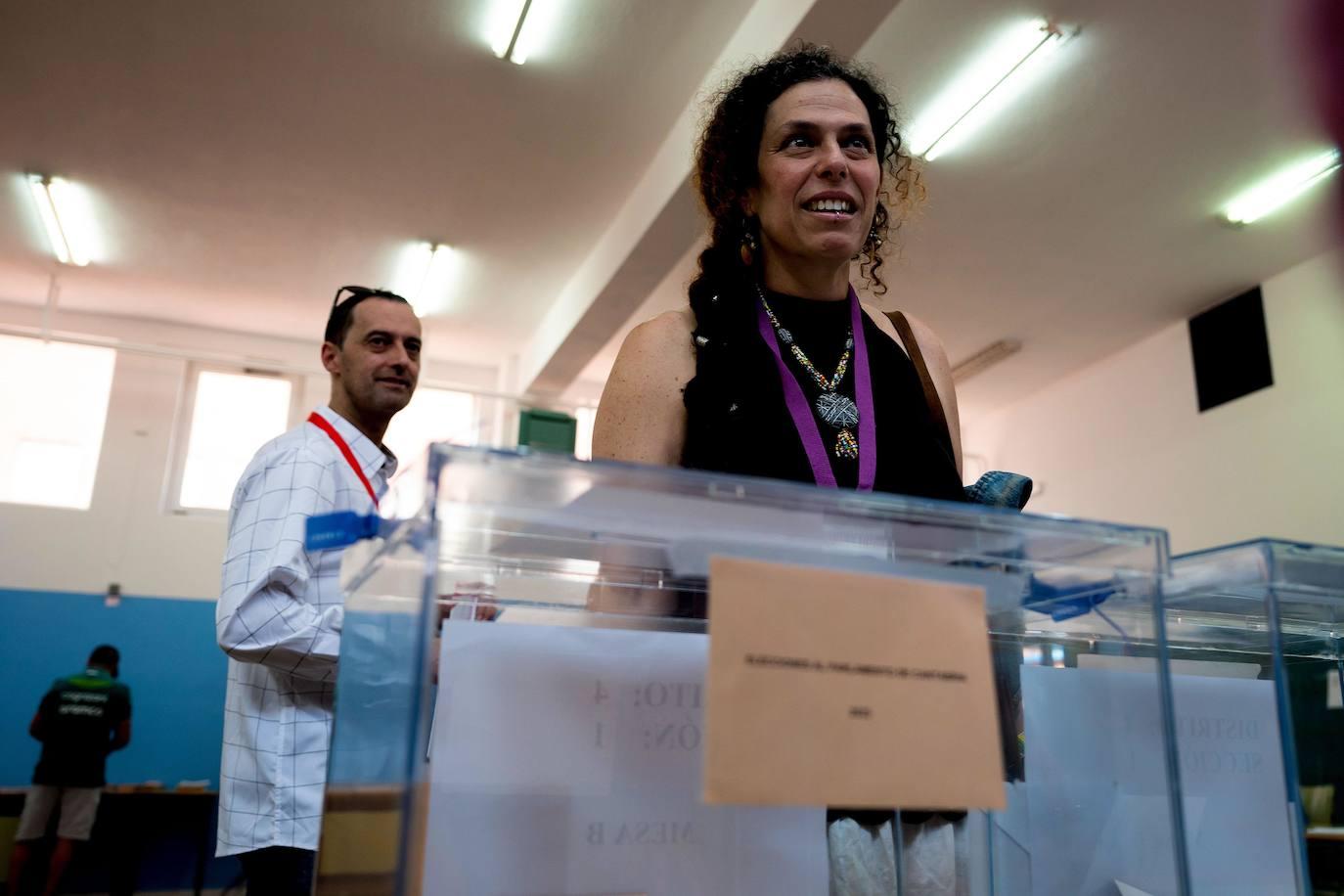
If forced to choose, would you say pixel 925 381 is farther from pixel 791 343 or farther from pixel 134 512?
pixel 134 512

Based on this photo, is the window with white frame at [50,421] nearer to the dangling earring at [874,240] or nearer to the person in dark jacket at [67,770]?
the person in dark jacket at [67,770]

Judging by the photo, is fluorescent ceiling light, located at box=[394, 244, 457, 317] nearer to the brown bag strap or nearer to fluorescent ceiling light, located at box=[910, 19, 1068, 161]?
fluorescent ceiling light, located at box=[910, 19, 1068, 161]

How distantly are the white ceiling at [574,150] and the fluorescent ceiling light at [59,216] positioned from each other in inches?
5.4

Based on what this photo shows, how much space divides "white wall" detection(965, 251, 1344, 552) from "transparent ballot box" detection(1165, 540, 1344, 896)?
6.04m

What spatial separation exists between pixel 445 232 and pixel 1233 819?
6.07 meters

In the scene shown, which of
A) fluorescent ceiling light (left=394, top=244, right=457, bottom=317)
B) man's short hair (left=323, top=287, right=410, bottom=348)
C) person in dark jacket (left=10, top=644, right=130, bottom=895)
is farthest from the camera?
fluorescent ceiling light (left=394, top=244, right=457, bottom=317)

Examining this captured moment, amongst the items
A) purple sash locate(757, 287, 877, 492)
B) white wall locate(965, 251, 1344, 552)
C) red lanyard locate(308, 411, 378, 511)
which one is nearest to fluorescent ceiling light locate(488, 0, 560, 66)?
red lanyard locate(308, 411, 378, 511)

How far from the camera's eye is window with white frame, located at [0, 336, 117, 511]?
7391 mm

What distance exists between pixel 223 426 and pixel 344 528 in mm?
8268

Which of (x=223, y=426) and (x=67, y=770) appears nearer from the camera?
(x=67, y=770)

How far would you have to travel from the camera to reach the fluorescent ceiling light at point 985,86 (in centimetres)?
421

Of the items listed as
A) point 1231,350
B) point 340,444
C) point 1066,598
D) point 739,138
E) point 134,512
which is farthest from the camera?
point 134,512

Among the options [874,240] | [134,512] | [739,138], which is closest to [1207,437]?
[874,240]

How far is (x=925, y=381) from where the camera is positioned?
0.89m
